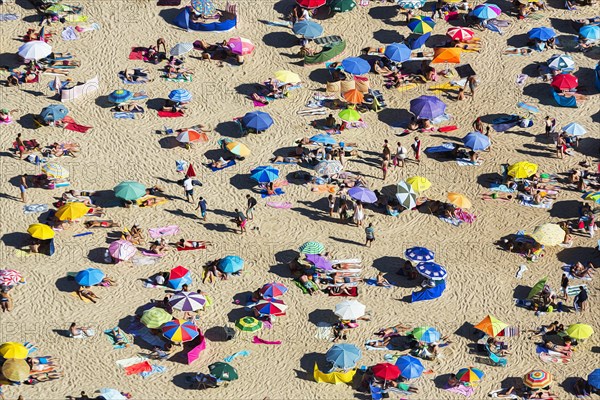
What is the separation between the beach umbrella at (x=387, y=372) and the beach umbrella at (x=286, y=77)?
751 inches

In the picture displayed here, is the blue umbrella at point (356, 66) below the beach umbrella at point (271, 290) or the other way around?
the other way around

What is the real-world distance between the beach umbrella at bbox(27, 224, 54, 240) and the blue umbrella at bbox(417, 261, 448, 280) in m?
15.7

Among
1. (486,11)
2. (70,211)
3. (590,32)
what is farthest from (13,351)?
(590,32)

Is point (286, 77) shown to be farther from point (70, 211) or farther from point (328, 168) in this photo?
point (70, 211)

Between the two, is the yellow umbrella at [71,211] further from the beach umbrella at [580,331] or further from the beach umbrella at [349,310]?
the beach umbrella at [580,331]

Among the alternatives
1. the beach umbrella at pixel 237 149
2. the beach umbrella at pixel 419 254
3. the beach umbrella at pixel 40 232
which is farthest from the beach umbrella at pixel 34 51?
the beach umbrella at pixel 419 254

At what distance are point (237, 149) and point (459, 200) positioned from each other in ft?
34.8

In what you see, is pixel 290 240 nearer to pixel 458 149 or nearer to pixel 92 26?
pixel 458 149

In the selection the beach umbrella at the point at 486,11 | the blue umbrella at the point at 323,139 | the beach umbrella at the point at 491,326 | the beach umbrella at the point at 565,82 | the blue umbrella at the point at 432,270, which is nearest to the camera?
the beach umbrella at the point at 491,326

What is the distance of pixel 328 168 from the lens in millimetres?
60906

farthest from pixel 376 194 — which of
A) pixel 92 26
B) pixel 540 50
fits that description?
pixel 92 26

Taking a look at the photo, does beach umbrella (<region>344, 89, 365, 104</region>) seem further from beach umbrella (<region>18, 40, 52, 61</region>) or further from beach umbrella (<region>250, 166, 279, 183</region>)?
beach umbrella (<region>18, 40, 52, 61</region>)

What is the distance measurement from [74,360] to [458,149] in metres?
21.7

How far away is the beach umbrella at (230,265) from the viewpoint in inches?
2189
